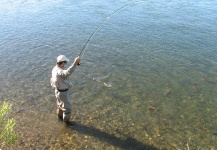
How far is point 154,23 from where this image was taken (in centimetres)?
1731

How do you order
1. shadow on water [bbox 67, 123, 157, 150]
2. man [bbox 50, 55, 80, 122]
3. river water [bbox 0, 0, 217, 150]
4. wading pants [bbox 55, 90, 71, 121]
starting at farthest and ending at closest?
1. river water [bbox 0, 0, 217, 150]
2. shadow on water [bbox 67, 123, 157, 150]
3. wading pants [bbox 55, 90, 71, 121]
4. man [bbox 50, 55, 80, 122]

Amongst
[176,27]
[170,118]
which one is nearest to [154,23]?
[176,27]

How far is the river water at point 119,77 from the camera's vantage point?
8086 millimetres

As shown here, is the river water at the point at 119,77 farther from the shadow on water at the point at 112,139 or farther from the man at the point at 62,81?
the man at the point at 62,81

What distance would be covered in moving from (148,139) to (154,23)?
11186 mm

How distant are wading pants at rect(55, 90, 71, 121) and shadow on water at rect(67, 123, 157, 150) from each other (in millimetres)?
483

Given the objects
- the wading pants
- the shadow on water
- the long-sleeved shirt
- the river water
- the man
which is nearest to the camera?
the man

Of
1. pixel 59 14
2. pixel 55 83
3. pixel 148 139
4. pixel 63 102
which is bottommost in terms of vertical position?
pixel 59 14

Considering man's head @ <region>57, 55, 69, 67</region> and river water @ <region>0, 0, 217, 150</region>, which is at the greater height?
man's head @ <region>57, 55, 69, 67</region>

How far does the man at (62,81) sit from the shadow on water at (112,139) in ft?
2.09

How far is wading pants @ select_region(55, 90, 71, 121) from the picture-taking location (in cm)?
750

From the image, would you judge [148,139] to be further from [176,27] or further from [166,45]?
[176,27]

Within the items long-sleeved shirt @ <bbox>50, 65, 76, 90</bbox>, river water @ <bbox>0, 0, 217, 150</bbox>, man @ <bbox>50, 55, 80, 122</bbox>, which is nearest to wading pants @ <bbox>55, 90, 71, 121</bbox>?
man @ <bbox>50, 55, 80, 122</bbox>

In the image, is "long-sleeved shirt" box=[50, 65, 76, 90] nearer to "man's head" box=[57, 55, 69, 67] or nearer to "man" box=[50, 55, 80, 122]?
"man" box=[50, 55, 80, 122]
